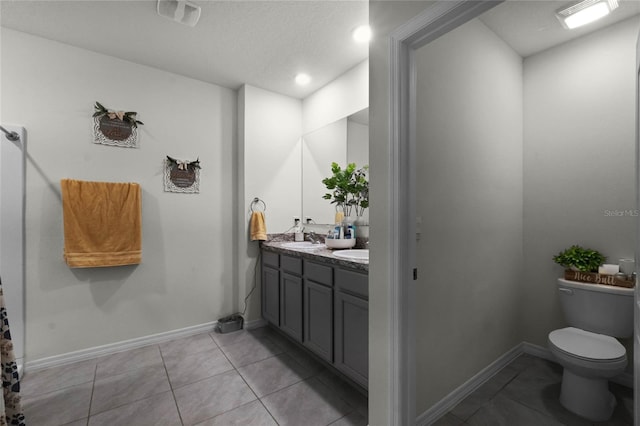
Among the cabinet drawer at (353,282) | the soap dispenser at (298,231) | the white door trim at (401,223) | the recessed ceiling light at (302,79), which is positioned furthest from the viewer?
the soap dispenser at (298,231)

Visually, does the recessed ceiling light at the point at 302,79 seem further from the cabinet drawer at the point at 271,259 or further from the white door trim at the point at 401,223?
the cabinet drawer at the point at 271,259

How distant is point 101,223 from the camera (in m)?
2.42

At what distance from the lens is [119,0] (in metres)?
1.86

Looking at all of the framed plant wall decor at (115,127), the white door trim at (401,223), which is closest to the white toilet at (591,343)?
the white door trim at (401,223)

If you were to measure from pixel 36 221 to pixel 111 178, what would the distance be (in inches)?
23.6

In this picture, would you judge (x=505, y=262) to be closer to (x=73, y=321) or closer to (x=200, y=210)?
(x=200, y=210)

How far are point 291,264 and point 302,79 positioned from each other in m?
1.85

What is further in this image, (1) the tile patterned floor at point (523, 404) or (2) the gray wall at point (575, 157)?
(2) the gray wall at point (575, 157)

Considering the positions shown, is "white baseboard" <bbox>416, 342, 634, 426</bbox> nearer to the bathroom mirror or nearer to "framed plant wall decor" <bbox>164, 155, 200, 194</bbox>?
the bathroom mirror

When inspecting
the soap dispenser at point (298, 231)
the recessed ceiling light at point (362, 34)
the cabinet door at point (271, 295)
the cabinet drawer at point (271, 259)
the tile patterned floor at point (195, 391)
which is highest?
the recessed ceiling light at point (362, 34)

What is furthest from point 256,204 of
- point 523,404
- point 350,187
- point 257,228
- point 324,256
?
point 523,404

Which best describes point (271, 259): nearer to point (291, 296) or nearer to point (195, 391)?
point (291, 296)

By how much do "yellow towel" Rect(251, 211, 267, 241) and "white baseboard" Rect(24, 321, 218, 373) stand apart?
101cm

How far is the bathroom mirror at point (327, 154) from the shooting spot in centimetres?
263
